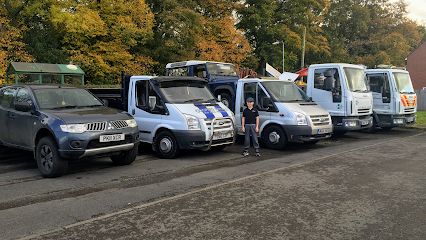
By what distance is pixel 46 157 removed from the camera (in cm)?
803

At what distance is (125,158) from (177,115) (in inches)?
66.3

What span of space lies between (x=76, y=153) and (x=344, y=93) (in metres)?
8.89

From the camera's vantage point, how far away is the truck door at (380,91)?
15.4 metres

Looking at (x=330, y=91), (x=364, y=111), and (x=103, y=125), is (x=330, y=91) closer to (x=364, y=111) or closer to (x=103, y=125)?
(x=364, y=111)

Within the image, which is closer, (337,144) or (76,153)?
(76,153)

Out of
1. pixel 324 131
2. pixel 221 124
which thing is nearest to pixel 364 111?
pixel 324 131

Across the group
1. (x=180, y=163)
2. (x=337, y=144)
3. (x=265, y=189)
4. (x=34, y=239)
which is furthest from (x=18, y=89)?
(x=337, y=144)

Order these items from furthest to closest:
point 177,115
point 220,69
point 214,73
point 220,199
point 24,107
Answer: point 220,69, point 214,73, point 177,115, point 24,107, point 220,199

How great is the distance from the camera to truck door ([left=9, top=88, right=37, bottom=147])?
8.35 metres

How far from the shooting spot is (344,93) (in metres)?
13.3

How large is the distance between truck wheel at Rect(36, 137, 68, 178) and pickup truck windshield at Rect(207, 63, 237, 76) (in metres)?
8.23

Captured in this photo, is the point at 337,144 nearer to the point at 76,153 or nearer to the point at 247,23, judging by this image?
the point at 76,153

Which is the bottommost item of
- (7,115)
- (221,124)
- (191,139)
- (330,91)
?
(191,139)

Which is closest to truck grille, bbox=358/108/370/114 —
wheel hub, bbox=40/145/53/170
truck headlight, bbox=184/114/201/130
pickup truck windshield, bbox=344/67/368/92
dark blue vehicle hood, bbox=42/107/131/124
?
pickup truck windshield, bbox=344/67/368/92
